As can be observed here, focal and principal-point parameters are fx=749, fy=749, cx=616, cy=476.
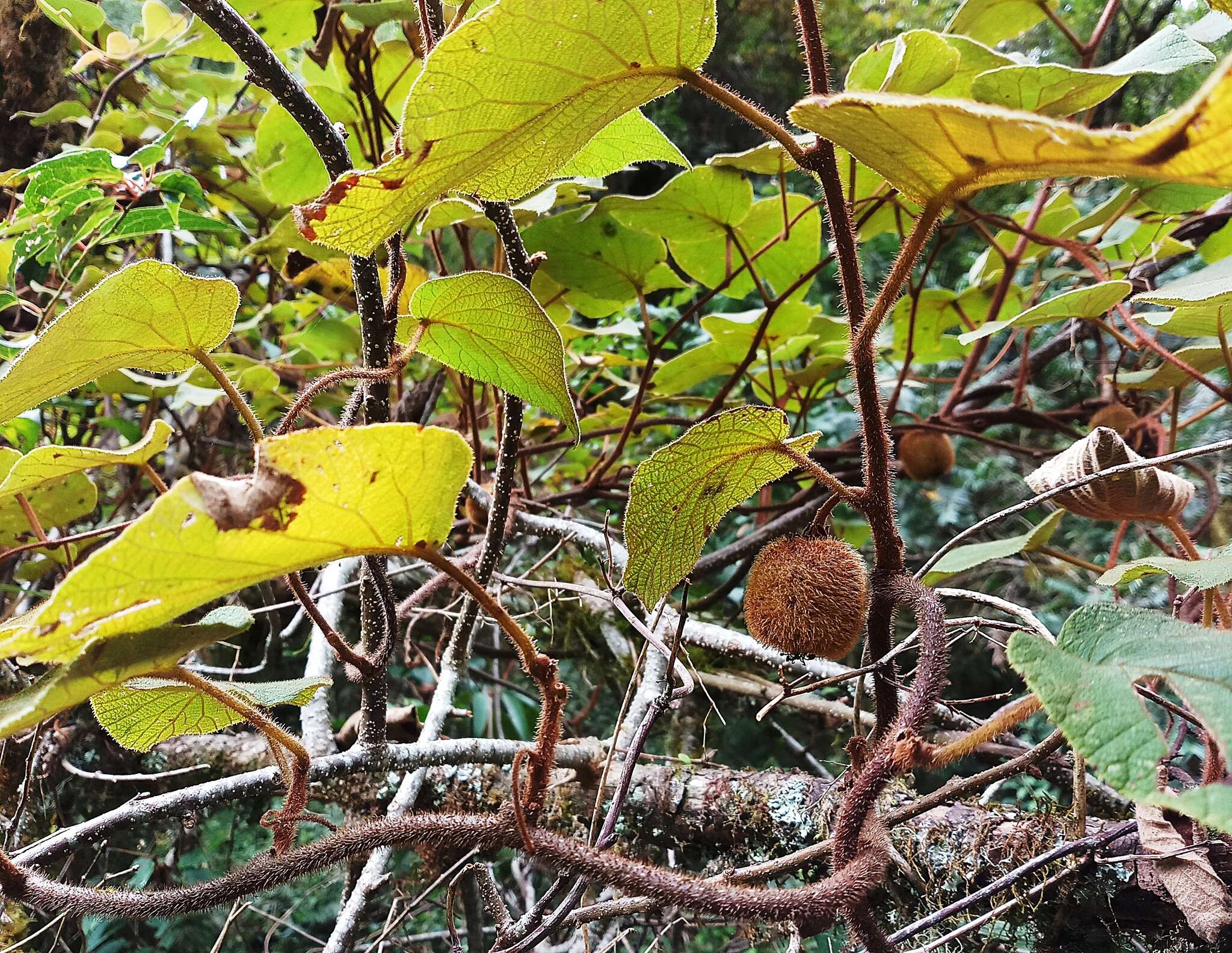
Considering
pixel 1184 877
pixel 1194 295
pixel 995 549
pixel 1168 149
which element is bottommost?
pixel 1184 877

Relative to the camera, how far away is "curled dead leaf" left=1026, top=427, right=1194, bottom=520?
50 cm

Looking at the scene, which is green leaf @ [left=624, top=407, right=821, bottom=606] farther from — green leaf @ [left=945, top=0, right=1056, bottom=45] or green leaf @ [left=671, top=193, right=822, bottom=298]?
green leaf @ [left=945, top=0, right=1056, bottom=45]

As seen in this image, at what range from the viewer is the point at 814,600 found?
500 millimetres

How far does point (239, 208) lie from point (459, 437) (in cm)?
128

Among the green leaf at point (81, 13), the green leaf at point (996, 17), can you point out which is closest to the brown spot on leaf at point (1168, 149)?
the green leaf at point (996, 17)

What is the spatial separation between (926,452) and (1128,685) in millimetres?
781

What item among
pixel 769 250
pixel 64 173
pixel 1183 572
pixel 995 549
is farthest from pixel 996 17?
pixel 64 173

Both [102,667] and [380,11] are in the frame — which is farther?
[380,11]

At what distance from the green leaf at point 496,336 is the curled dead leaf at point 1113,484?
0.34 m

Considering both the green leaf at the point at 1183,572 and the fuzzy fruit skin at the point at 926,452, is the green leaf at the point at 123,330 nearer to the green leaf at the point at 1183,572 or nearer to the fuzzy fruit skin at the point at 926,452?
the green leaf at the point at 1183,572

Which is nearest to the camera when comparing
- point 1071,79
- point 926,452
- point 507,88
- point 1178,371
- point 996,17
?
point 507,88

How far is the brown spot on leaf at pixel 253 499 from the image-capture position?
260mm

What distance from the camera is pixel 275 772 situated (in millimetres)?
525

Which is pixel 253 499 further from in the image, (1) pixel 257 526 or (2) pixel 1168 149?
(2) pixel 1168 149
